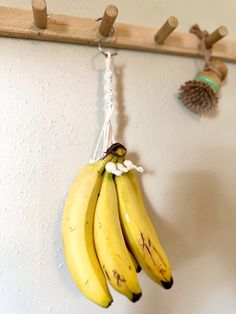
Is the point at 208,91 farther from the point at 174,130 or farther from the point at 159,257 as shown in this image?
the point at 159,257

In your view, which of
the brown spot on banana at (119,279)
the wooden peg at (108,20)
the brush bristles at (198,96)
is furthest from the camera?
the brush bristles at (198,96)

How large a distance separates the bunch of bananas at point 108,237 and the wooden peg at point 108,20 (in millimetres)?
252

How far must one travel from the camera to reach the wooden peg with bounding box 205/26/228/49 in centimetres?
62

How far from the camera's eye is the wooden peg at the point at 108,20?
55 centimetres

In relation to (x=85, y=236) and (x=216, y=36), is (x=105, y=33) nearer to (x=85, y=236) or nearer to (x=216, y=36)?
(x=216, y=36)

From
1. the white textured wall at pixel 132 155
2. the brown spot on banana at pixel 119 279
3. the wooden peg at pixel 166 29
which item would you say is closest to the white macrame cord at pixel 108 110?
the white textured wall at pixel 132 155

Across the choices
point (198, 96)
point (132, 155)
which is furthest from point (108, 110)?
point (198, 96)

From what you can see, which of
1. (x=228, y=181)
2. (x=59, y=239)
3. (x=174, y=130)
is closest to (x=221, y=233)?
(x=228, y=181)

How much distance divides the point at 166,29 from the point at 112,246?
1.47ft

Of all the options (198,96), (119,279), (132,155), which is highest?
(198,96)

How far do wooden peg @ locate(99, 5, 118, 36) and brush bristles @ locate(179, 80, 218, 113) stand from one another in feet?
0.68

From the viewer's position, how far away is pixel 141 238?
0.46 m

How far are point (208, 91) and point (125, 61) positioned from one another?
7.9 inches

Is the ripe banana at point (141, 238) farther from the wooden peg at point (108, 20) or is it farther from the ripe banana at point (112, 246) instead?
the wooden peg at point (108, 20)
